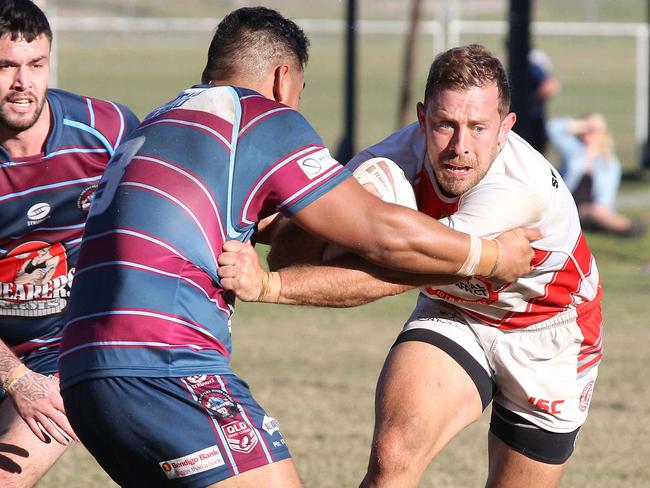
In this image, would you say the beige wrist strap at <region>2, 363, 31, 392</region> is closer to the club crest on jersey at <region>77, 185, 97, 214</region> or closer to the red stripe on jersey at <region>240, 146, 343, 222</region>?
the club crest on jersey at <region>77, 185, 97, 214</region>

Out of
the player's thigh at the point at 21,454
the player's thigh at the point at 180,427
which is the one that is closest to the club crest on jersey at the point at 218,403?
the player's thigh at the point at 180,427

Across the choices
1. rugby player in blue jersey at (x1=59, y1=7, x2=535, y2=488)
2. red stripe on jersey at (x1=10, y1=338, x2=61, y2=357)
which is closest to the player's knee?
rugby player in blue jersey at (x1=59, y1=7, x2=535, y2=488)

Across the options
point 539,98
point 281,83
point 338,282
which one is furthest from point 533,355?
point 539,98

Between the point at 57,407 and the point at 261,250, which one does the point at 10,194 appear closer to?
the point at 57,407

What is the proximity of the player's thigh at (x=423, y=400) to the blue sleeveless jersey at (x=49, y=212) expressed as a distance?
4.77ft

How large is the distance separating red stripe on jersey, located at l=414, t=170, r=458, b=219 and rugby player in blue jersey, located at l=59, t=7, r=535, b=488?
845mm

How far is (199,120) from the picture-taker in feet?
11.1

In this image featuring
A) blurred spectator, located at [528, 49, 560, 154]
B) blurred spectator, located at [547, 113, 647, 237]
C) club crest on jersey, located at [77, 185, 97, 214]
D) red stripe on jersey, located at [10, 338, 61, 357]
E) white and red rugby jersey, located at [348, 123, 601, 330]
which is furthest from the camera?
blurred spectator, located at [528, 49, 560, 154]

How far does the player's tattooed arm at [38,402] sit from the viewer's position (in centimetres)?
406

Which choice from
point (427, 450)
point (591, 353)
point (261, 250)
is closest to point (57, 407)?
point (427, 450)

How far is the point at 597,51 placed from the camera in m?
49.7

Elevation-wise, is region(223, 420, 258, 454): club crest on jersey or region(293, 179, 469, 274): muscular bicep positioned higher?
region(293, 179, 469, 274): muscular bicep

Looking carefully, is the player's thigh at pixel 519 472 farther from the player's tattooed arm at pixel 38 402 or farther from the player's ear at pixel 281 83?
the player's ear at pixel 281 83

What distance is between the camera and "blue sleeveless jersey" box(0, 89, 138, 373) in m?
4.69
